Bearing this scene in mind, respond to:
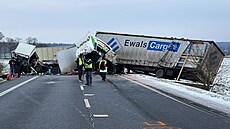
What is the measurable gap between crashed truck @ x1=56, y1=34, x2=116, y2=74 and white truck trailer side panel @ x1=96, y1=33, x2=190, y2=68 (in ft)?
4.50

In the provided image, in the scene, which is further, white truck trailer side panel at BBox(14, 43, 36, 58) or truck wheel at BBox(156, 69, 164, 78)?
white truck trailer side panel at BBox(14, 43, 36, 58)

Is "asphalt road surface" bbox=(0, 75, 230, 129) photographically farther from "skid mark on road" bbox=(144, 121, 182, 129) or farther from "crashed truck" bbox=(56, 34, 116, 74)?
"crashed truck" bbox=(56, 34, 116, 74)

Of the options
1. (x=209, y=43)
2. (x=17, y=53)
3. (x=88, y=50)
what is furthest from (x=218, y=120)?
(x=17, y=53)

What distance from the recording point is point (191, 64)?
26297 mm

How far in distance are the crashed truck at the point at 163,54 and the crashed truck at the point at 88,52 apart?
132 cm

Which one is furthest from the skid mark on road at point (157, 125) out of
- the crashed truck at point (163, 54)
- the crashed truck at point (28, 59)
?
the crashed truck at point (28, 59)

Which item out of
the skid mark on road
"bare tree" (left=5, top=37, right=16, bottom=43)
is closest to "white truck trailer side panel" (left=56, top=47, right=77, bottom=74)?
the skid mark on road

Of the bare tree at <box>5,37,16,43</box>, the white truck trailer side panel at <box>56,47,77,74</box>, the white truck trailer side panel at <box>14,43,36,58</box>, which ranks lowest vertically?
the white truck trailer side panel at <box>56,47,77,74</box>

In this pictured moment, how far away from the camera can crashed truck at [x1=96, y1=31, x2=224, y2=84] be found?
84.9ft

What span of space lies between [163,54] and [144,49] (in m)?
1.55

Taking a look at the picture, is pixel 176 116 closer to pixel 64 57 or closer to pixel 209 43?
pixel 209 43

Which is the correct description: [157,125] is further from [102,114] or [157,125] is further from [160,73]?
[160,73]

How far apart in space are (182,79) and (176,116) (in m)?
19.7

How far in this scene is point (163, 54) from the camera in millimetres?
27078
